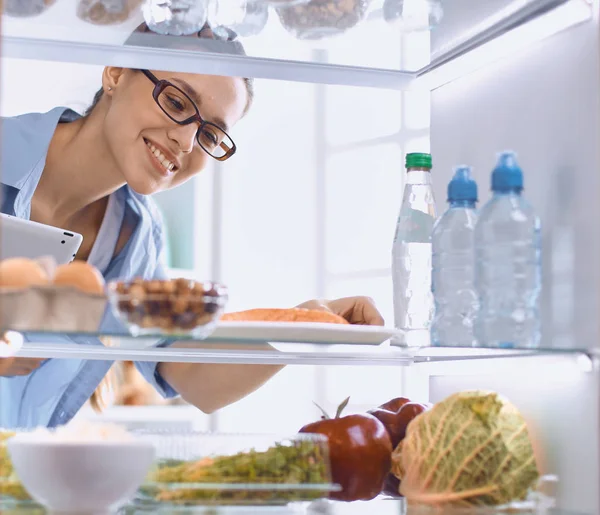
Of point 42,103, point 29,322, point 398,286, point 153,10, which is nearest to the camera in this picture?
point 29,322

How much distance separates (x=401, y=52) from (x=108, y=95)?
29.8 inches

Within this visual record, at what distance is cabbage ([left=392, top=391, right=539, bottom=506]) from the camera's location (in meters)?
1.04

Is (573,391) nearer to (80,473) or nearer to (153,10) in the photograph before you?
(80,473)

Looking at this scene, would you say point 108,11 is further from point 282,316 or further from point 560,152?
point 560,152

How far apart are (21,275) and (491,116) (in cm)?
69

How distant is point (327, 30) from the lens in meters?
1.26

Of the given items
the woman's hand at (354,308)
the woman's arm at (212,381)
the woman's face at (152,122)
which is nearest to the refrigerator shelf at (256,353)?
the woman's hand at (354,308)

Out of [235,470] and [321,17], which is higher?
[321,17]

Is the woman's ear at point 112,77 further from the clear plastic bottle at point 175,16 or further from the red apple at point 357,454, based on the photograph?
the red apple at point 357,454

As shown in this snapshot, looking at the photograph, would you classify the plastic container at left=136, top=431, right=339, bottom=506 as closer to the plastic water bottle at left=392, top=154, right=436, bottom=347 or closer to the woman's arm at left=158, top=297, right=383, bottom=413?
the plastic water bottle at left=392, top=154, right=436, bottom=347

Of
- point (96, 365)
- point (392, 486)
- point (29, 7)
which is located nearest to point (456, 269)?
point (392, 486)

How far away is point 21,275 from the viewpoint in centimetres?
89

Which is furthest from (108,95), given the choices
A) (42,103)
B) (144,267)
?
(42,103)

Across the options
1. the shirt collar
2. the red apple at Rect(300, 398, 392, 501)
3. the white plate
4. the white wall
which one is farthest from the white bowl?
the shirt collar
